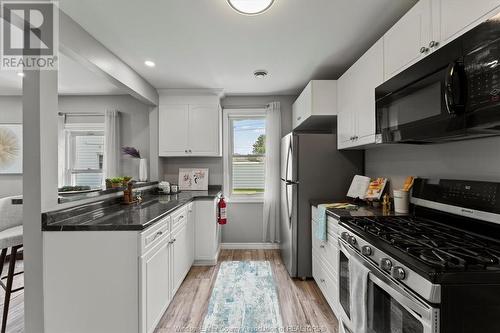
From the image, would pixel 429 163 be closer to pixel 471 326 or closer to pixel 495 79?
pixel 495 79

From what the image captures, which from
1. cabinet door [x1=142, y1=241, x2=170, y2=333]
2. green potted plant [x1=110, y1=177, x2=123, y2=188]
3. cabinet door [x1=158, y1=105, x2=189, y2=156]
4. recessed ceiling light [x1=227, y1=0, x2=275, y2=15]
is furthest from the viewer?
cabinet door [x1=158, y1=105, x2=189, y2=156]

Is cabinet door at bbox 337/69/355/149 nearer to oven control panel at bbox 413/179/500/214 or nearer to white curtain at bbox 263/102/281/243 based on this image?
oven control panel at bbox 413/179/500/214

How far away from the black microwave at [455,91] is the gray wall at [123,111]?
3.50 metres

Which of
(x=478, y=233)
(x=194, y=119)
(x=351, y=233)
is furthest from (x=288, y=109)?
(x=478, y=233)

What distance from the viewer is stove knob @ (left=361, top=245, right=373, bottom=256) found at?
124 centimetres

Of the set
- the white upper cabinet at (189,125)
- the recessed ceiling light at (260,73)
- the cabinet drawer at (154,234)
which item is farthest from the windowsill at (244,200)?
the recessed ceiling light at (260,73)

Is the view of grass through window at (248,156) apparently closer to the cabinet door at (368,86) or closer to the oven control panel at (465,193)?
the cabinet door at (368,86)

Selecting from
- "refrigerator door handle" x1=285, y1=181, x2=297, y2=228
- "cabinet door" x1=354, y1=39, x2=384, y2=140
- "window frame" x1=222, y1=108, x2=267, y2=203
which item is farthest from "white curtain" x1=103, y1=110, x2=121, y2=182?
"cabinet door" x1=354, y1=39, x2=384, y2=140

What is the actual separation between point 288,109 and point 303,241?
2.08 metres

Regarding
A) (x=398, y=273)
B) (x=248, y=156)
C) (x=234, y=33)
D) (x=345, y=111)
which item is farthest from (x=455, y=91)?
(x=248, y=156)

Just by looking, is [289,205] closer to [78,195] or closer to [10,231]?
[78,195]

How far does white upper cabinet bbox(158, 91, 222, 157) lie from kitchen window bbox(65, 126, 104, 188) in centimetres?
128

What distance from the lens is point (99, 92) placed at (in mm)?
3652

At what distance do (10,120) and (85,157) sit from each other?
122cm
